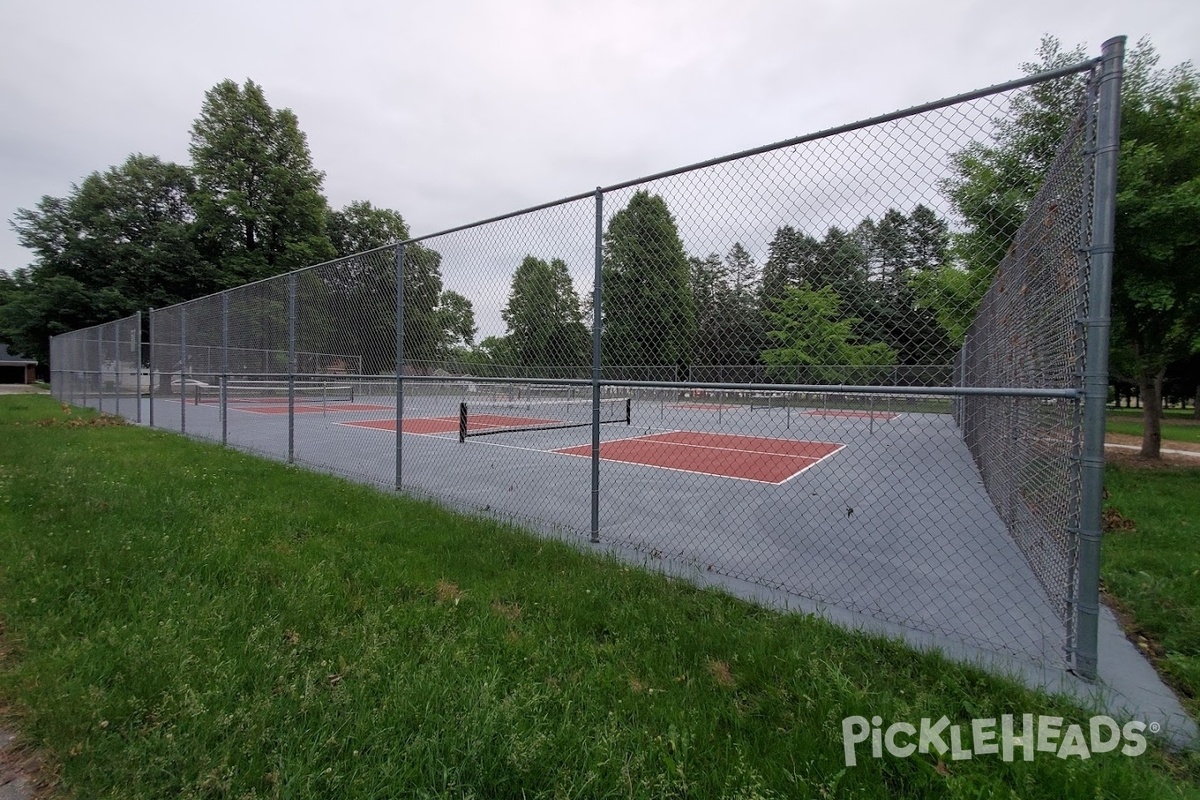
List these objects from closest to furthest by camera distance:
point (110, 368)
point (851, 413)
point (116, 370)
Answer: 1. point (851, 413)
2. point (116, 370)
3. point (110, 368)

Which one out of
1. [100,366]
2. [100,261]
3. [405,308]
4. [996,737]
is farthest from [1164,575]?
[100,261]

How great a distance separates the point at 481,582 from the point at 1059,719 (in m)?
2.72

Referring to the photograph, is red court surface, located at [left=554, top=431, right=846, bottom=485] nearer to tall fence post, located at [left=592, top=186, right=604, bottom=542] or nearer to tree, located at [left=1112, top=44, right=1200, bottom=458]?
tall fence post, located at [left=592, top=186, right=604, bottom=542]

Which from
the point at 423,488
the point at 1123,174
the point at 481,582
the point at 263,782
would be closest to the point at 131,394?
the point at 423,488

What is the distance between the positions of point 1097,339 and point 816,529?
10.3 ft

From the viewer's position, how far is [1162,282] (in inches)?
274

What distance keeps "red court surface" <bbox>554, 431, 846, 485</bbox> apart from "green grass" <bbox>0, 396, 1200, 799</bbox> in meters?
4.55

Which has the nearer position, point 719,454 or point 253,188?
point 719,454

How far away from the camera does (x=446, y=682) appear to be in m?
2.14

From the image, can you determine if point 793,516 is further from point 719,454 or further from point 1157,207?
point 1157,207

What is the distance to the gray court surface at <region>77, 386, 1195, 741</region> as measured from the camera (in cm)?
264

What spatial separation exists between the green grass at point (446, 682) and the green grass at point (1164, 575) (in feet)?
2.93

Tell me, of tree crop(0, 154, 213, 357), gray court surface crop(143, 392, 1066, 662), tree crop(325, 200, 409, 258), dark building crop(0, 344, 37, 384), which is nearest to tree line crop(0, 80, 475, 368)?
tree crop(0, 154, 213, 357)

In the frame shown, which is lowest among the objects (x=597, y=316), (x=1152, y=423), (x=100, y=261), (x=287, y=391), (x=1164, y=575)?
(x=1164, y=575)
